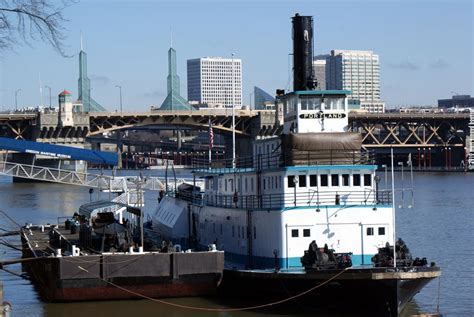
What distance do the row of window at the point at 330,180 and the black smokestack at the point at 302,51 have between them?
472 centimetres

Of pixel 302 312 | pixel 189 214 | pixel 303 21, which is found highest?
pixel 303 21

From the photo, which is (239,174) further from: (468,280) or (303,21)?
(468,280)

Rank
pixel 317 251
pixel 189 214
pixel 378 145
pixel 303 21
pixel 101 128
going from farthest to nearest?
pixel 378 145 → pixel 101 128 → pixel 189 214 → pixel 303 21 → pixel 317 251

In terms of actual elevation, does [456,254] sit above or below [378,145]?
below

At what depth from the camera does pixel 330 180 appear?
3897 cm

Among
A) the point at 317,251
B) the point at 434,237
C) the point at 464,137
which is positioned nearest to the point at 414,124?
the point at 464,137

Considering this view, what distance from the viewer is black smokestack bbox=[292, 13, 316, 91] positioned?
1676 inches

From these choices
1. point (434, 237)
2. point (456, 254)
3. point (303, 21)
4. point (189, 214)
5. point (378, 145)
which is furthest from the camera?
point (378, 145)

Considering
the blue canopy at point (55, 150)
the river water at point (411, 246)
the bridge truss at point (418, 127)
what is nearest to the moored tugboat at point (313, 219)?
the river water at point (411, 246)

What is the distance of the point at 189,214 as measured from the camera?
158 feet

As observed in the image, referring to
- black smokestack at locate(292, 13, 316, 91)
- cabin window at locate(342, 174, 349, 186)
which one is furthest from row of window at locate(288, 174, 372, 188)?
black smokestack at locate(292, 13, 316, 91)

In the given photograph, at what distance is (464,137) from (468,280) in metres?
136

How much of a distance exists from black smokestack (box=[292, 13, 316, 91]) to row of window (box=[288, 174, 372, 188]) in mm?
4723

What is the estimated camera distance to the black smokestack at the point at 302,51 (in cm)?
4256
